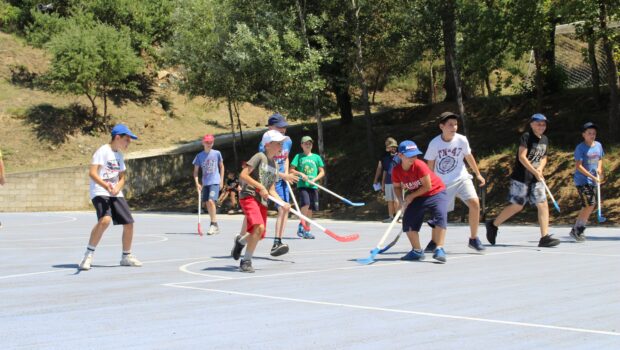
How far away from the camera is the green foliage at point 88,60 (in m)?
42.0

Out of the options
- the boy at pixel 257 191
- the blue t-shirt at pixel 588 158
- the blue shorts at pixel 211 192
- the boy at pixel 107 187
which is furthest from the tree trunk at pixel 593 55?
the boy at pixel 107 187

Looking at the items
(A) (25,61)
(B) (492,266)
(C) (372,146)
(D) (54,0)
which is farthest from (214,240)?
(D) (54,0)

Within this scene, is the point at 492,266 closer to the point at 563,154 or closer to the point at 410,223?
the point at 410,223

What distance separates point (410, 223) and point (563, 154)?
558 inches

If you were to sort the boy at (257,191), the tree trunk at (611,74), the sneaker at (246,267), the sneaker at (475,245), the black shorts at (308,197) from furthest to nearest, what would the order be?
the tree trunk at (611,74) < the black shorts at (308,197) < the sneaker at (475,245) < the boy at (257,191) < the sneaker at (246,267)

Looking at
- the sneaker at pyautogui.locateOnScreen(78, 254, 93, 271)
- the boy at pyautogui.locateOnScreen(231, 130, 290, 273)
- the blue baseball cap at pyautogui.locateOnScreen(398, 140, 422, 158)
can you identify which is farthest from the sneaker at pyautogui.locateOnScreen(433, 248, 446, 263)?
the sneaker at pyautogui.locateOnScreen(78, 254, 93, 271)

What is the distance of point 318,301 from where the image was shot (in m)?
7.40

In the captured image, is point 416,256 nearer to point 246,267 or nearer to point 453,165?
point 453,165

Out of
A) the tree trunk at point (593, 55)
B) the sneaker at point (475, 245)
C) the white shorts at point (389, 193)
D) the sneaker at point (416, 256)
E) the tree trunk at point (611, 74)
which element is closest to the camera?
the sneaker at point (416, 256)

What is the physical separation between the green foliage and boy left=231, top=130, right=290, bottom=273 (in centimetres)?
3370

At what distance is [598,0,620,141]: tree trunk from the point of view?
70.9 ft

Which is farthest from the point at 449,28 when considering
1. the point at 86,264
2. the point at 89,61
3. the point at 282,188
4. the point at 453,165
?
the point at 89,61

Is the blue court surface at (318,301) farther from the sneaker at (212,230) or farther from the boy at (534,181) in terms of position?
the sneaker at (212,230)

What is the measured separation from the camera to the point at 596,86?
1053 inches
